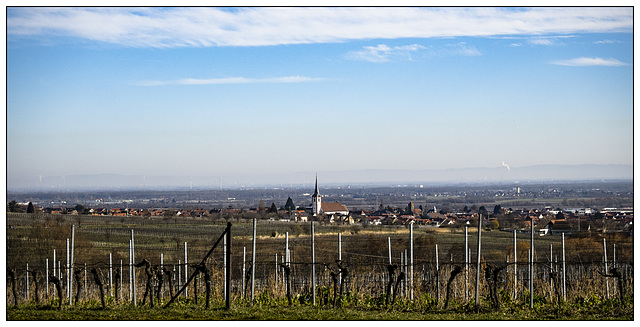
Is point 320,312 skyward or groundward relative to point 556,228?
skyward

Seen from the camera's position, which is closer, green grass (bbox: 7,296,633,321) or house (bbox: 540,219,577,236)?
green grass (bbox: 7,296,633,321)

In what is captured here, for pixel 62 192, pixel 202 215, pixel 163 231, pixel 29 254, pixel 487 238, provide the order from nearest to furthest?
pixel 29 254, pixel 487 238, pixel 163 231, pixel 202 215, pixel 62 192

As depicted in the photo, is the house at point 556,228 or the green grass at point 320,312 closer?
the green grass at point 320,312

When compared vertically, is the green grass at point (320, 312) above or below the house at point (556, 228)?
above

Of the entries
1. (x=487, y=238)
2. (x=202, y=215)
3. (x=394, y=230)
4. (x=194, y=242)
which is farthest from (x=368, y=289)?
(x=202, y=215)

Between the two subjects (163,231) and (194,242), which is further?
(163,231)

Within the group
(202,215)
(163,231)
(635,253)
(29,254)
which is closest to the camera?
(635,253)

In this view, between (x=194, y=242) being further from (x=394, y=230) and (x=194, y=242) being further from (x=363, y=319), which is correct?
(x=363, y=319)

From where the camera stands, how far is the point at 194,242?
131ft

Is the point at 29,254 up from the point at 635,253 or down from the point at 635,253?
down

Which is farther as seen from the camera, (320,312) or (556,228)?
(556,228)

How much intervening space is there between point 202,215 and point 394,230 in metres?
31.6

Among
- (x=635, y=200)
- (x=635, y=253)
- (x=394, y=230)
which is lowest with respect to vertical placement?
(x=394, y=230)

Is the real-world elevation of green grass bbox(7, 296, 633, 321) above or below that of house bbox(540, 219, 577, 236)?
above
